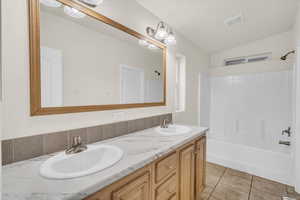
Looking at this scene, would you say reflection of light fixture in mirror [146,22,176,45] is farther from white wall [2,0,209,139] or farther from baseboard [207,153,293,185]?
baseboard [207,153,293,185]

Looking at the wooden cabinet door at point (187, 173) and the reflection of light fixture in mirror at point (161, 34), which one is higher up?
the reflection of light fixture in mirror at point (161, 34)

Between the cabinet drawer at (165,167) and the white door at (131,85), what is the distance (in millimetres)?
713

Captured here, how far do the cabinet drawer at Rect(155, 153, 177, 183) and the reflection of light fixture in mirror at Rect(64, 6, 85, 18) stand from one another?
1.28m

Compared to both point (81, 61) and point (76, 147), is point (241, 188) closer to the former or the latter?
point (76, 147)

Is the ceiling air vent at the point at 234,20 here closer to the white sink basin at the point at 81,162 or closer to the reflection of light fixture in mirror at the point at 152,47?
the reflection of light fixture in mirror at the point at 152,47

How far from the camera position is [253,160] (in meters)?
2.52

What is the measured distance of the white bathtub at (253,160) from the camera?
218cm

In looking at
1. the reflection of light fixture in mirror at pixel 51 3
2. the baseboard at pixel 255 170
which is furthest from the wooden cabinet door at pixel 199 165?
the reflection of light fixture in mirror at pixel 51 3

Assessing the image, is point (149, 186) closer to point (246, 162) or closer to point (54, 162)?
point (54, 162)

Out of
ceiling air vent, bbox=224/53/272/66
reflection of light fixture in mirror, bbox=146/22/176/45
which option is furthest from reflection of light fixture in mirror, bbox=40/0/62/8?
ceiling air vent, bbox=224/53/272/66

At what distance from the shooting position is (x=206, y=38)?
2635 mm

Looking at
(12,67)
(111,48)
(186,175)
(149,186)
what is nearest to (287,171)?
(186,175)

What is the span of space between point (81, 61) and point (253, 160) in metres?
3.02

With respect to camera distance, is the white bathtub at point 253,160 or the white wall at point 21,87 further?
the white bathtub at point 253,160
